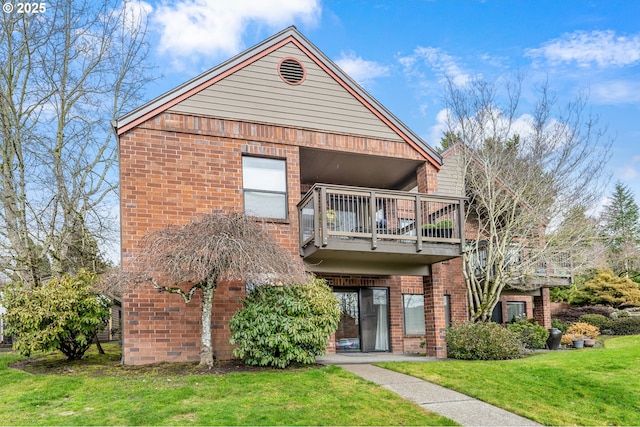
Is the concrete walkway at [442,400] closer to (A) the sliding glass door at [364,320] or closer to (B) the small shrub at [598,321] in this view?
(A) the sliding glass door at [364,320]

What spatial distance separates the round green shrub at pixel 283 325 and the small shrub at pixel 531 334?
7.83 m

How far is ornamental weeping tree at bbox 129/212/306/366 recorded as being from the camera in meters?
8.99

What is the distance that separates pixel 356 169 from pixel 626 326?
43.0ft

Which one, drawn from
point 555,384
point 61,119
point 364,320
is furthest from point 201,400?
point 61,119

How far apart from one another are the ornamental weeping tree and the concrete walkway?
2337 millimetres

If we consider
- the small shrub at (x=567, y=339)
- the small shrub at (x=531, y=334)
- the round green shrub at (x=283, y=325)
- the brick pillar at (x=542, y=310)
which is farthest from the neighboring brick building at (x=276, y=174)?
the brick pillar at (x=542, y=310)

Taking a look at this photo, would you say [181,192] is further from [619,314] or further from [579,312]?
[619,314]

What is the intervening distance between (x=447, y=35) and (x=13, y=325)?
14.6 m

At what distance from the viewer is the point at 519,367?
1045cm

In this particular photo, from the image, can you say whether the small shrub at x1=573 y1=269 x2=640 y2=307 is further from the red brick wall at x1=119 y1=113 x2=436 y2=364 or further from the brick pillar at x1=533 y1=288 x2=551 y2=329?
the red brick wall at x1=119 y1=113 x2=436 y2=364

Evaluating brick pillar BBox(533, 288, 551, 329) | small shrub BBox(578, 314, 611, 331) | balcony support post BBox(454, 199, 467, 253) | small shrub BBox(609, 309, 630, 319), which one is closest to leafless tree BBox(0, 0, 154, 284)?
balcony support post BBox(454, 199, 467, 253)

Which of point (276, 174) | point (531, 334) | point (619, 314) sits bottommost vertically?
point (619, 314)

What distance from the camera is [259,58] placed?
41.1 feet

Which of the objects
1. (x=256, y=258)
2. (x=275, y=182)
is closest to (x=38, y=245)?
(x=275, y=182)
